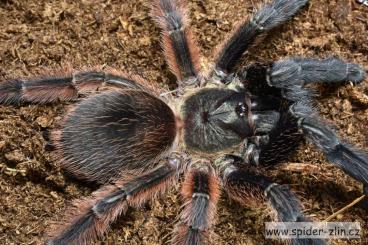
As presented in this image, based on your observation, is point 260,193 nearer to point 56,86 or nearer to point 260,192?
point 260,192

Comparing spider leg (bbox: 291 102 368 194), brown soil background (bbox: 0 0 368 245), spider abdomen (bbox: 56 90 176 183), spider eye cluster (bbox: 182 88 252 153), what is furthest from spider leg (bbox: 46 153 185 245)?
spider leg (bbox: 291 102 368 194)


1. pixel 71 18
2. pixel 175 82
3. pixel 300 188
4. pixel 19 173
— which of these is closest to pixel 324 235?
pixel 300 188

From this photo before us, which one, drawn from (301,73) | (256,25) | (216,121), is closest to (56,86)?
(216,121)

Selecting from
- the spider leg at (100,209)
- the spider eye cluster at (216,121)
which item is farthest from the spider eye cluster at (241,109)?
the spider leg at (100,209)

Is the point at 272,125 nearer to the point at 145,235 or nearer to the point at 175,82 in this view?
the point at 175,82

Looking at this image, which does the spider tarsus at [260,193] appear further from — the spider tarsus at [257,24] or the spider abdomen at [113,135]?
the spider tarsus at [257,24]

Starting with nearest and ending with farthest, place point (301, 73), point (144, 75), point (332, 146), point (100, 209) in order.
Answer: point (332, 146)
point (100, 209)
point (301, 73)
point (144, 75)
